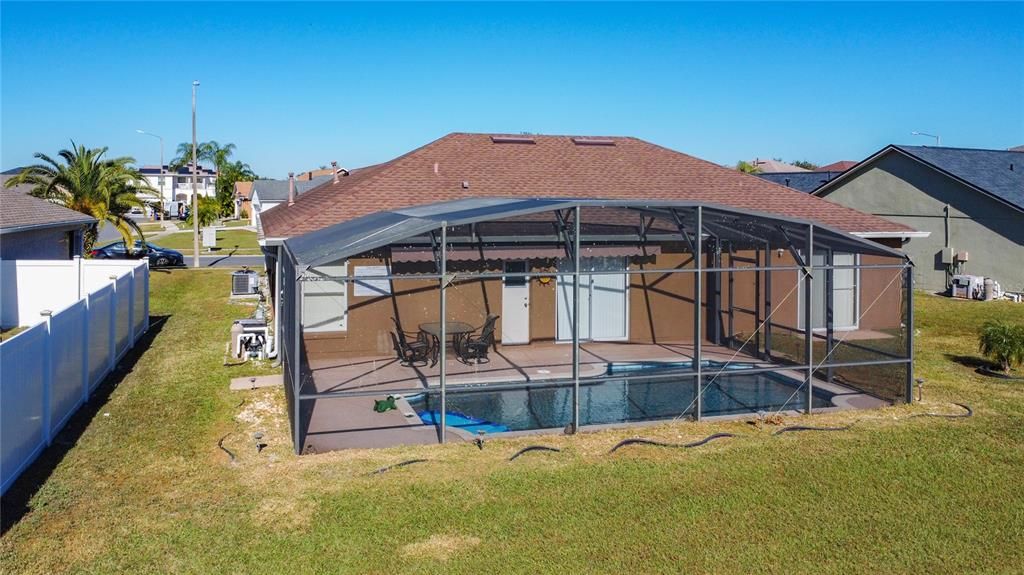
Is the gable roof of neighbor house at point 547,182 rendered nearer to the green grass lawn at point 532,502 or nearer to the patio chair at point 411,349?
the patio chair at point 411,349

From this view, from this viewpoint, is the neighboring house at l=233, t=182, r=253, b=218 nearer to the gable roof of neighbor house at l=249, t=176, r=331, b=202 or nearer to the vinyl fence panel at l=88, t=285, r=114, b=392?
the gable roof of neighbor house at l=249, t=176, r=331, b=202

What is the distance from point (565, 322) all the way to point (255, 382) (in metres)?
7.37

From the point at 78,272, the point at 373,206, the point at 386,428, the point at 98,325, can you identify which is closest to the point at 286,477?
the point at 386,428

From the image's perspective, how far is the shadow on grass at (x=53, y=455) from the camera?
796 cm

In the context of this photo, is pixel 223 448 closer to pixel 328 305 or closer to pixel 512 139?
→ pixel 328 305

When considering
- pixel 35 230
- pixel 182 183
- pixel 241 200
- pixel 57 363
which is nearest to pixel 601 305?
pixel 57 363

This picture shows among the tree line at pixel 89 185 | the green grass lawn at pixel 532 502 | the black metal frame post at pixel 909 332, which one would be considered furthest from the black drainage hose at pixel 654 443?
the tree line at pixel 89 185

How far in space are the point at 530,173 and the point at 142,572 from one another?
14.8 metres

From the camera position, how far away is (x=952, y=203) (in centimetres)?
2777

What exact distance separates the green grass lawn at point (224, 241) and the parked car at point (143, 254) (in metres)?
7.99

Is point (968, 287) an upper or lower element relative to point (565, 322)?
upper

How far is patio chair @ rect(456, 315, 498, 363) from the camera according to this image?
619 inches

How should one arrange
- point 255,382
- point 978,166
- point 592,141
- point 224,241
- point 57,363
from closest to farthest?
point 57,363 < point 255,382 < point 592,141 < point 978,166 < point 224,241

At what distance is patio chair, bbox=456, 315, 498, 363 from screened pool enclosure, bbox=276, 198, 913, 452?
0.20 feet
